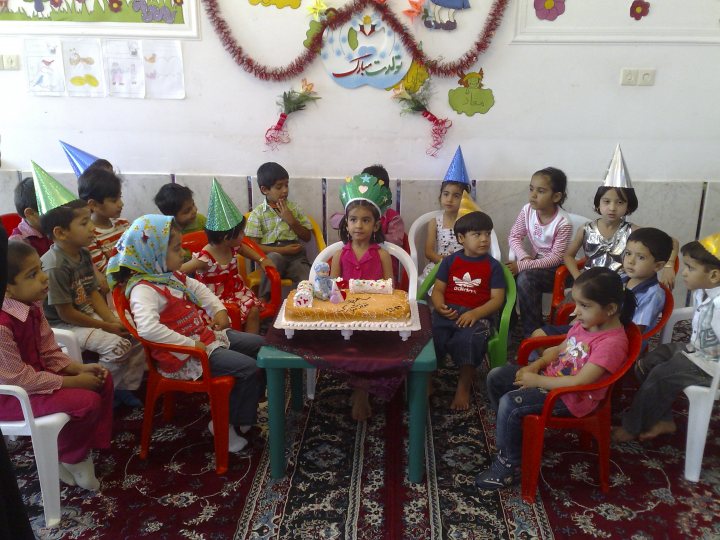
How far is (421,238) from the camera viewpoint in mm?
4289

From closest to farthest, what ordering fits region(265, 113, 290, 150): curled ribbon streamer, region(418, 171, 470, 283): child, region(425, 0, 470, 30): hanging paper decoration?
region(418, 171, 470, 283): child
region(425, 0, 470, 30): hanging paper decoration
region(265, 113, 290, 150): curled ribbon streamer

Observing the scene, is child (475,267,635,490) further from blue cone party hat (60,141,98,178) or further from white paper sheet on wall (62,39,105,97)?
white paper sheet on wall (62,39,105,97)

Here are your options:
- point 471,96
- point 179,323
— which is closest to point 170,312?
point 179,323

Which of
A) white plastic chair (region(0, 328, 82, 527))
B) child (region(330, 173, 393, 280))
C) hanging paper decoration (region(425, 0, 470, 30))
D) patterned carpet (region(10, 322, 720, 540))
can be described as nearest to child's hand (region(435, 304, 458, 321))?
child (region(330, 173, 393, 280))

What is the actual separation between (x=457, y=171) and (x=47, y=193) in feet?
7.98

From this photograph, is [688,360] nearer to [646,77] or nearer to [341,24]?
[646,77]

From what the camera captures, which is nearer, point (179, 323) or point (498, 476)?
point (498, 476)

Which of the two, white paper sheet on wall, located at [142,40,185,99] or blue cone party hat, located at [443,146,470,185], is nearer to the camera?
blue cone party hat, located at [443,146,470,185]

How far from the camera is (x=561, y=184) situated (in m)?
3.65

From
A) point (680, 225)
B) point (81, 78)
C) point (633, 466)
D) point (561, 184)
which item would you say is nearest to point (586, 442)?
point (633, 466)

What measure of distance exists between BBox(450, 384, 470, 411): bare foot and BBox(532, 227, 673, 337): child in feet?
1.59

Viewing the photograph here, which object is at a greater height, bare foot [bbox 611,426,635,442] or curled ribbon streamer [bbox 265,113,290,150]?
curled ribbon streamer [bbox 265,113,290,150]

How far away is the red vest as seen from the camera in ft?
7.94

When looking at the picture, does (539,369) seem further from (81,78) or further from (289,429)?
(81,78)
